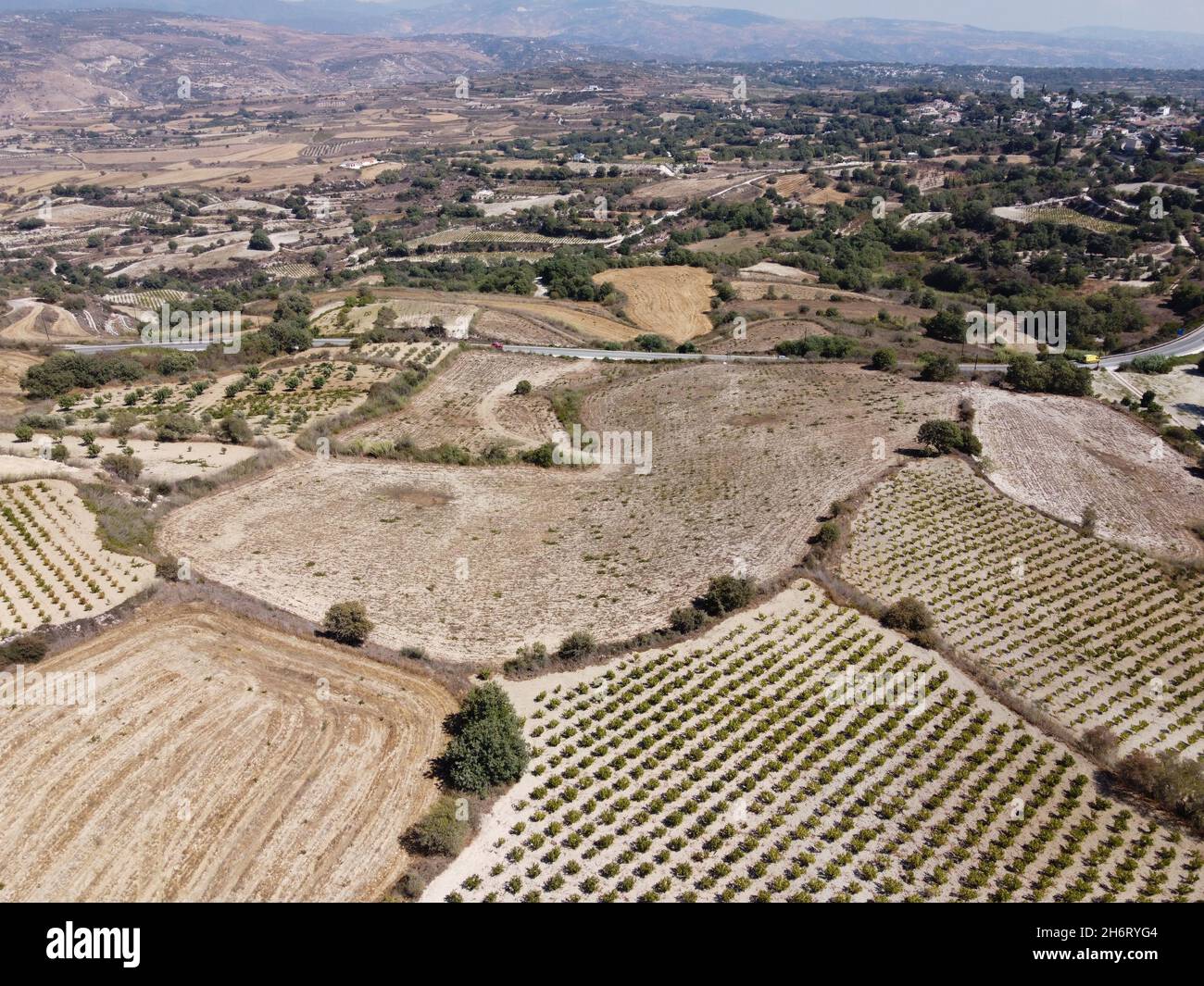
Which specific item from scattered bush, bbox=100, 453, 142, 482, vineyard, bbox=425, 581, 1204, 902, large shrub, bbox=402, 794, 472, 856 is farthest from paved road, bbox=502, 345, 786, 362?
large shrub, bbox=402, 794, 472, 856

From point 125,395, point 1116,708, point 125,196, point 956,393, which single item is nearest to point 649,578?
point 1116,708

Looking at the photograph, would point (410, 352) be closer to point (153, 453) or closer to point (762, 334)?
point (153, 453)

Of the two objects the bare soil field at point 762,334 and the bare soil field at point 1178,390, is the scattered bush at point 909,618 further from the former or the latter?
the bare soil field at point 762,334

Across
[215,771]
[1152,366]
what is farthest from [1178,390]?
[215,771]

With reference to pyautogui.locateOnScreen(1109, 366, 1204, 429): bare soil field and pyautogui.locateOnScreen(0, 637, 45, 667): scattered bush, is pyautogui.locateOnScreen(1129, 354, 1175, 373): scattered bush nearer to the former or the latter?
pyautogui.locateOnScreen(1109, 366, 1204, 429): bare soil field

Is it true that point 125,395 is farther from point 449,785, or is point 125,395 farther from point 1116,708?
Answer: point 1116,708
